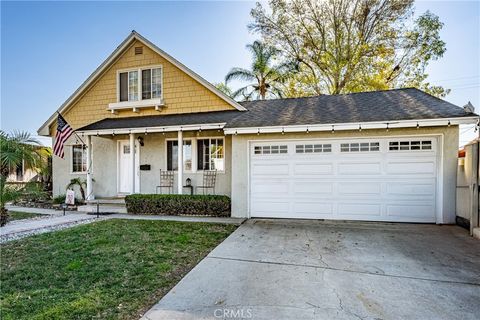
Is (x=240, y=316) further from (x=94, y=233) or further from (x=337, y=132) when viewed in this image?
(x=337, y=132)

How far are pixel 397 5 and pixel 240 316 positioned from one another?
2349cm

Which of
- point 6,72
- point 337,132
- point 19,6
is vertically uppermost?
point 19,6

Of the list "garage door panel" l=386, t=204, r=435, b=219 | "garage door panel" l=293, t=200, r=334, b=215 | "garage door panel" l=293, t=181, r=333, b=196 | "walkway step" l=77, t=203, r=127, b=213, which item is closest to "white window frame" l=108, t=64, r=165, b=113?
"walkway step" l=77, t=203, r=127, b=213

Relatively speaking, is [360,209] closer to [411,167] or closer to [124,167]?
[411,167]

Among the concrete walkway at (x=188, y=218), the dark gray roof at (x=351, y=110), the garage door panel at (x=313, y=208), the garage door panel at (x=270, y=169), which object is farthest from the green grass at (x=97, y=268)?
the dark gray roof at (x=351, y=110)

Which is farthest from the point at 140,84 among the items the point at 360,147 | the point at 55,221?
the point at 360,147

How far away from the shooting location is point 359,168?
7320 millimetres

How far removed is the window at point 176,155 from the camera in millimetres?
10491

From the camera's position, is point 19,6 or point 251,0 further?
point 251,0

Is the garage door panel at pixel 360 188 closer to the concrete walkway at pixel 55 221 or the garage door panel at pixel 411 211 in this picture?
the garage door panel at pixel 411 211

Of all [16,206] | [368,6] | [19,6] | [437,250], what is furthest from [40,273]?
[368,6]

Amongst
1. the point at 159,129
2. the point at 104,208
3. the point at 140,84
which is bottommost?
the point at 104,208

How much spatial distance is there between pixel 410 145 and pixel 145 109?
9.74m

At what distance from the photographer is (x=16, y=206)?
1150 centimetres
